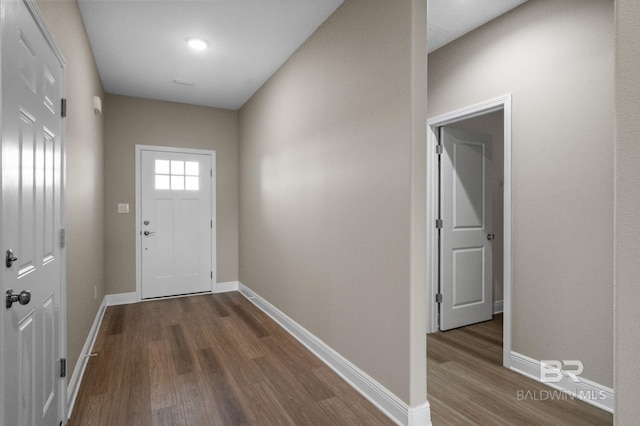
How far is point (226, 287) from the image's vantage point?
5.23 meters

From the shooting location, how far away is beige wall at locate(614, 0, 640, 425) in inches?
39.7

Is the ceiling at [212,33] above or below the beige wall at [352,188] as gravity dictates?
above

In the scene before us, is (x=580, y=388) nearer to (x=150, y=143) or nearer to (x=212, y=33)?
(x=212, y=33)

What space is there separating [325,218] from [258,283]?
200 centimetres

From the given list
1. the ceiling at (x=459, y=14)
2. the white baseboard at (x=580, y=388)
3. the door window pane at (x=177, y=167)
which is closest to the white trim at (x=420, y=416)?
the white baseboard at (x=580, y=388)

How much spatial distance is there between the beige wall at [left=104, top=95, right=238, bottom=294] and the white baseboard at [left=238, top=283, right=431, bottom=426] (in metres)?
2.18

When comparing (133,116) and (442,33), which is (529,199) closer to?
(442,33)

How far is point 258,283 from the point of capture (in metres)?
4.43

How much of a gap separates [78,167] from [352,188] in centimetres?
205

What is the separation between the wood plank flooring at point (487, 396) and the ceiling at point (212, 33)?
9.11ft

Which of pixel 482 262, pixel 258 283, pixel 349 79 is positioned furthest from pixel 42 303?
pixel 482 262

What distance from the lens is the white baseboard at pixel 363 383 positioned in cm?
194
